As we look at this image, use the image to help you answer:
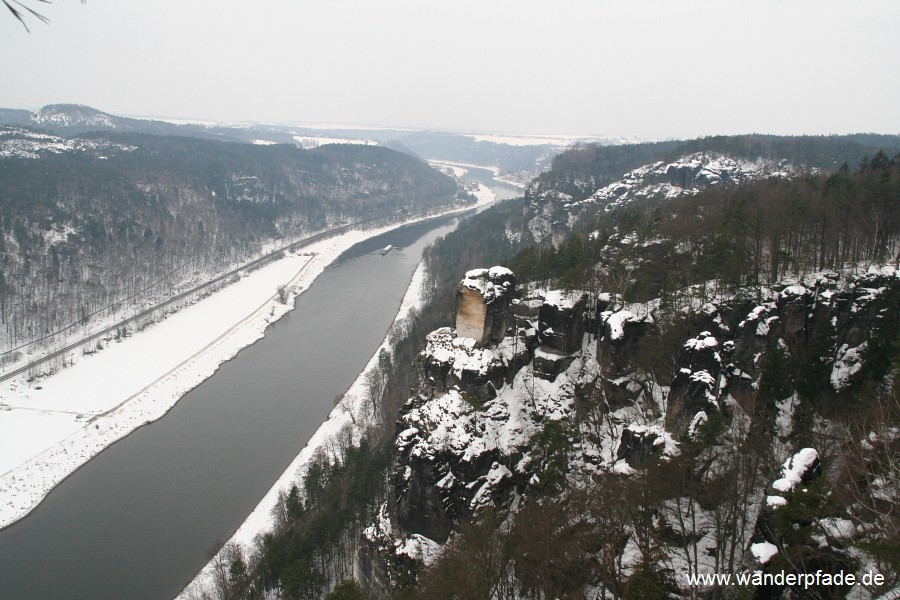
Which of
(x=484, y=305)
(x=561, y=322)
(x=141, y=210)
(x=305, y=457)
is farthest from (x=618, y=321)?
(x=141, y=210)

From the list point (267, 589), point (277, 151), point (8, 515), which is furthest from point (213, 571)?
point (277, 151)

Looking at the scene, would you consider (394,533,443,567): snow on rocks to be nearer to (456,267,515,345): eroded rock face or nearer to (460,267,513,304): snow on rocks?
(456,267,515,345): eroded rock face

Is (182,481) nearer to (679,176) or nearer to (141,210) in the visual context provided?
(679,176)

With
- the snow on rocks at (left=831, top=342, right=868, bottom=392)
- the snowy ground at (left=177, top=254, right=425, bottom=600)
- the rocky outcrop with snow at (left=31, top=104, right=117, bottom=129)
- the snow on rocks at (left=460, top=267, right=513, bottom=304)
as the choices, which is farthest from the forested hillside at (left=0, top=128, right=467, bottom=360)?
the snow on rocks at (left=831, top=342, right=868, bottom=392)

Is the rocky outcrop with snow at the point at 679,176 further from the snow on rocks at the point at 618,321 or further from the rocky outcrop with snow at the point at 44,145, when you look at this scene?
the rocky outcrop with snow at the point at 44,145

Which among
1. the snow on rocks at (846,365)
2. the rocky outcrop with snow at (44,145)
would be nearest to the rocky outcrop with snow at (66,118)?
the rocky outcrop with snow at (44,145)

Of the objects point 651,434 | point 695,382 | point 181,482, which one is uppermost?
point 695,382

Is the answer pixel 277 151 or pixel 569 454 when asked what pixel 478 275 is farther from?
pixel 277 151
